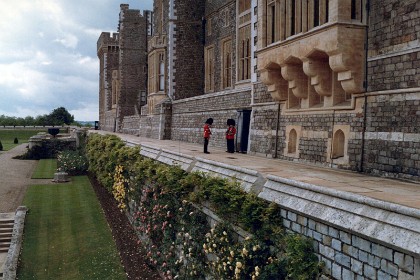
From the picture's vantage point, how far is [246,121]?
Answer: 47.1 feet

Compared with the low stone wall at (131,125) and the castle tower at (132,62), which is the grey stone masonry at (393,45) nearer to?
the low stone wall at (131,125)

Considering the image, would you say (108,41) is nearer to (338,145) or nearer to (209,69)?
(209,69)

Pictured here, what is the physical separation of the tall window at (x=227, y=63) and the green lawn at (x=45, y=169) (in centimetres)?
1299

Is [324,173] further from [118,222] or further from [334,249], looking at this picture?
[118,222]

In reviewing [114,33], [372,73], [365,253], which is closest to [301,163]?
[372,73]

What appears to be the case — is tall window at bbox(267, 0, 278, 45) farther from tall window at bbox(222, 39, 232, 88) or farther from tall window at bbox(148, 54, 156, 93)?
tall window at bbox(148, 54, 156, 93)

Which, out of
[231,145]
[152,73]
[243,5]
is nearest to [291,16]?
[231,145]

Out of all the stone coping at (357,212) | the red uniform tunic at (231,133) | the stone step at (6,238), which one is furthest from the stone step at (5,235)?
the stone coping at (357,212)

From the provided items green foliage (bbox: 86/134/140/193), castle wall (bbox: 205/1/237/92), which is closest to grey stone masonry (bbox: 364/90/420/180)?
green foliage (bbox: 86/134/140/193)

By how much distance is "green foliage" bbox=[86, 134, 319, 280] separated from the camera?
5.91 m

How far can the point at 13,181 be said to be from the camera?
2508 centimetres

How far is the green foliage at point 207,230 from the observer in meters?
5.91

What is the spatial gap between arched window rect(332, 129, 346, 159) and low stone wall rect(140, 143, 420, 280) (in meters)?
3.31

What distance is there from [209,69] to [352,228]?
20.3 m
